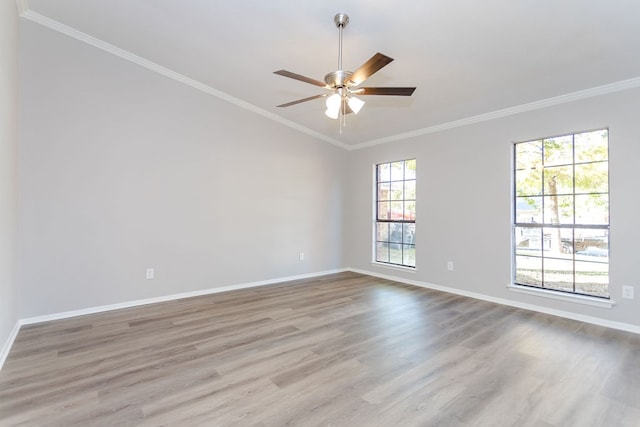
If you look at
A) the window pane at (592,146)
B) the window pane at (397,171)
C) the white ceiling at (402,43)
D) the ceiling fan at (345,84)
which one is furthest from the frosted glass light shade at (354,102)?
the window pane at (397,171)

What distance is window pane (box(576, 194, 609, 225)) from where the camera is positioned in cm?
334

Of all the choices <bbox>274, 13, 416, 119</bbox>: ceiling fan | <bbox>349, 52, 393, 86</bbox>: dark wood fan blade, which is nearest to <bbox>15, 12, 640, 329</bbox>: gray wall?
<bbox>274, 13, 416, 119</bbox>: ceiling fan

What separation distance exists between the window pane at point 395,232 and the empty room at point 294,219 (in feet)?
1.04

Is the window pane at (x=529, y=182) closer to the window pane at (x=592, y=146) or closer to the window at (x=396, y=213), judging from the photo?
the window pane at (x=592, y=146)

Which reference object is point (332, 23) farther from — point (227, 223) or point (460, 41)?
point (227, 223)

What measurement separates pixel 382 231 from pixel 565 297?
287 cm

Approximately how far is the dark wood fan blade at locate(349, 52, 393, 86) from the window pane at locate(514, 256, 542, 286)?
3.30 meters

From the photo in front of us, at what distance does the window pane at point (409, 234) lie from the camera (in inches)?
206

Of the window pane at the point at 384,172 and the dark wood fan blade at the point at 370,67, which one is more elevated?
the dark wood fan blade at the point at 370,67

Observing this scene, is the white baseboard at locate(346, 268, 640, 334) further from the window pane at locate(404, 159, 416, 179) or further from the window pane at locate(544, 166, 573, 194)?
the window pane at locate(404, 159, 416, 179)

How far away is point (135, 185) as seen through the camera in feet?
12.6

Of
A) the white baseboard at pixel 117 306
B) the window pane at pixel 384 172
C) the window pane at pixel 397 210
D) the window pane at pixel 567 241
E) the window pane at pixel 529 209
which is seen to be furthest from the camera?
the window pane at pixel 384 172

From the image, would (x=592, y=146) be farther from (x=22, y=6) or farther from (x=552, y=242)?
(x=22, y=6)

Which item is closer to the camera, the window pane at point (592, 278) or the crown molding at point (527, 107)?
the crown molding at point (527, 107)
